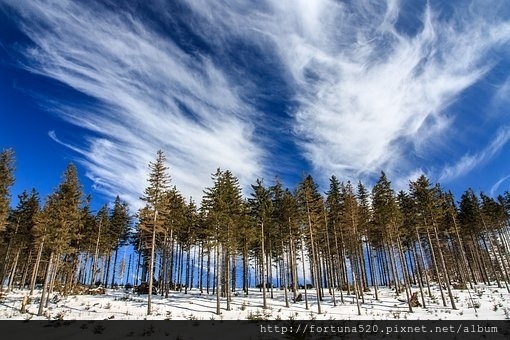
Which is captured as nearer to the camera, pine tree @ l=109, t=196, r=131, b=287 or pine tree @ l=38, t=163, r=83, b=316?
pine tree @ l=38, t=163, r=83, b=316

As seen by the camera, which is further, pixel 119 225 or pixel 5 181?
pixel 119 225

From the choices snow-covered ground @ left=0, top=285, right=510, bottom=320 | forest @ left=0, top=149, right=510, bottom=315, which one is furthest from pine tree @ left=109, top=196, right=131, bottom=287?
snow-covered ground @ left=0, top=285, right=510, bottom=320

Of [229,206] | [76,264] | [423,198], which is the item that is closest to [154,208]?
[229,206]

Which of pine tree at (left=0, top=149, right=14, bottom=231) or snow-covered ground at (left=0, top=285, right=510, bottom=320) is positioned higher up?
pine tree at (left=0, top=149, right=14, bottom=231)

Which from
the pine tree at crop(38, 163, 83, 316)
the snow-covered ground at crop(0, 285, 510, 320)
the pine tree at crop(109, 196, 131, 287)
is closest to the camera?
the snow-covered ground at crop(0, 285, 510, 320)

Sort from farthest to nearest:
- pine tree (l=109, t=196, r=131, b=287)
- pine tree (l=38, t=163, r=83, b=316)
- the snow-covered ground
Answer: pine tree (l=109, t=196, r=131, b=287)
pine tree (l=38, t=163, r=83, b=316)
the snow-covered ground

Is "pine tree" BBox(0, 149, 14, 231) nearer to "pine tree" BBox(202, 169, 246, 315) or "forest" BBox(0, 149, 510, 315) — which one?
"forest" BBox(0, 149, 510, 315)

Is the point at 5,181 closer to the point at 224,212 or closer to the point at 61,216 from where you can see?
the point at 61,216

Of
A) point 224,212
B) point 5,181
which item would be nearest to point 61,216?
point 5,181

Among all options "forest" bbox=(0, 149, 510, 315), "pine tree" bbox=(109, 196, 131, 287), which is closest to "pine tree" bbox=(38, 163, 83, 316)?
"forest" bbox=(0, 149, 510, 315)

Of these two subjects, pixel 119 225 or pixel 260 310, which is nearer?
pixel 260 310

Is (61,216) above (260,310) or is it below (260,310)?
above

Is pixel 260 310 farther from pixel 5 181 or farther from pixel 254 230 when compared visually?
pixel 5 181

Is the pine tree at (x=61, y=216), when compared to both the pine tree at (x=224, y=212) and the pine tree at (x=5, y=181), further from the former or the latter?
the pine tree at (x=224, y=212)
